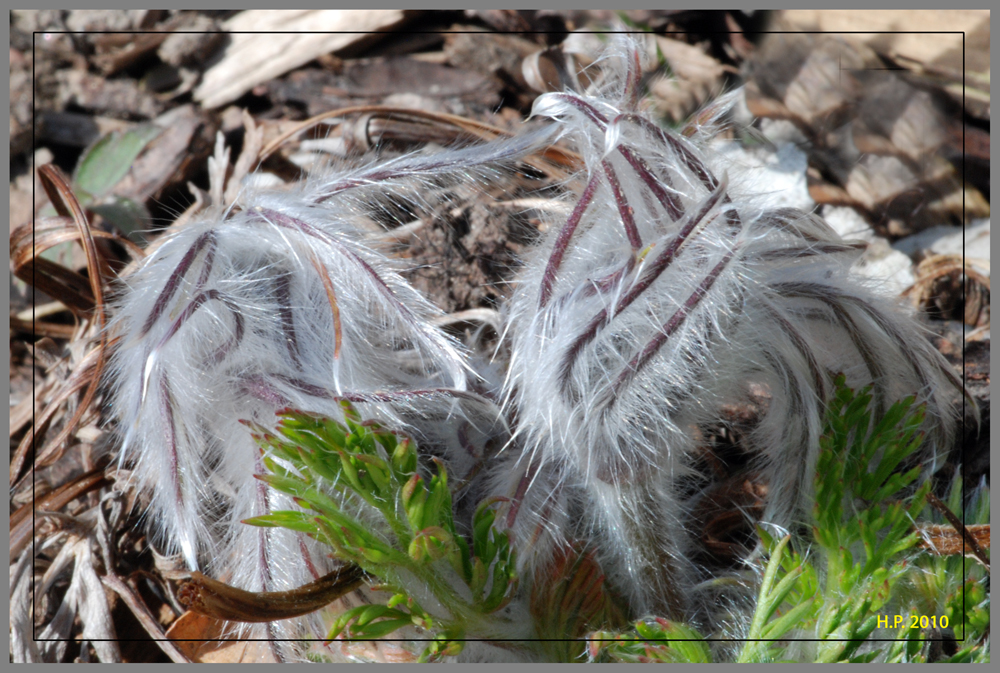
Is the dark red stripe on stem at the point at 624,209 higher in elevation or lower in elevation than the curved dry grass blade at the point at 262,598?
higher

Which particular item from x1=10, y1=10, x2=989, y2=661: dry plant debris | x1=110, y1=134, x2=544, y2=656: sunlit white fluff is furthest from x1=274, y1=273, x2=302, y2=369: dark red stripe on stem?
x1=10, y1=10, x2=989, y2=661: dry plant debris

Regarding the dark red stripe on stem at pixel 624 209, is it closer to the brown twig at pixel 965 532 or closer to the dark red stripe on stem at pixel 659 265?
the dark red stripe on stem at pixel 659 265

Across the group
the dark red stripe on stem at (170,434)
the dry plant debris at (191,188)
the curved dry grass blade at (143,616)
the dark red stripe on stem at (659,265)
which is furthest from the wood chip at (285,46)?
the dark red stripe on stem at (659,265)

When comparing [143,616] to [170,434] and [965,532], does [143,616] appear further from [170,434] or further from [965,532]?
[965,532]

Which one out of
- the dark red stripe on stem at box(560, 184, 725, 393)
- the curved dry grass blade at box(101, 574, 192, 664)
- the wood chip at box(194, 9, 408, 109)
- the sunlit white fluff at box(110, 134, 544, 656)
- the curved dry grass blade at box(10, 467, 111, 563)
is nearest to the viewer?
the dark red stripe on stem at box(560, 184, 725, 393)

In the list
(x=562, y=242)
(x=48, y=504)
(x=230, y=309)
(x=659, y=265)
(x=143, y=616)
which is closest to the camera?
(x=659, y=265)

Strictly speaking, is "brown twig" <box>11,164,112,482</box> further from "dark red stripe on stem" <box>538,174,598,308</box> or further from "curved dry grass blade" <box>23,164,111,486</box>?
"dark red stripe on stem" <box>538,174,598,308</box>

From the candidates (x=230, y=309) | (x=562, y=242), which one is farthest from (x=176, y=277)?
(x=562, y=242)
